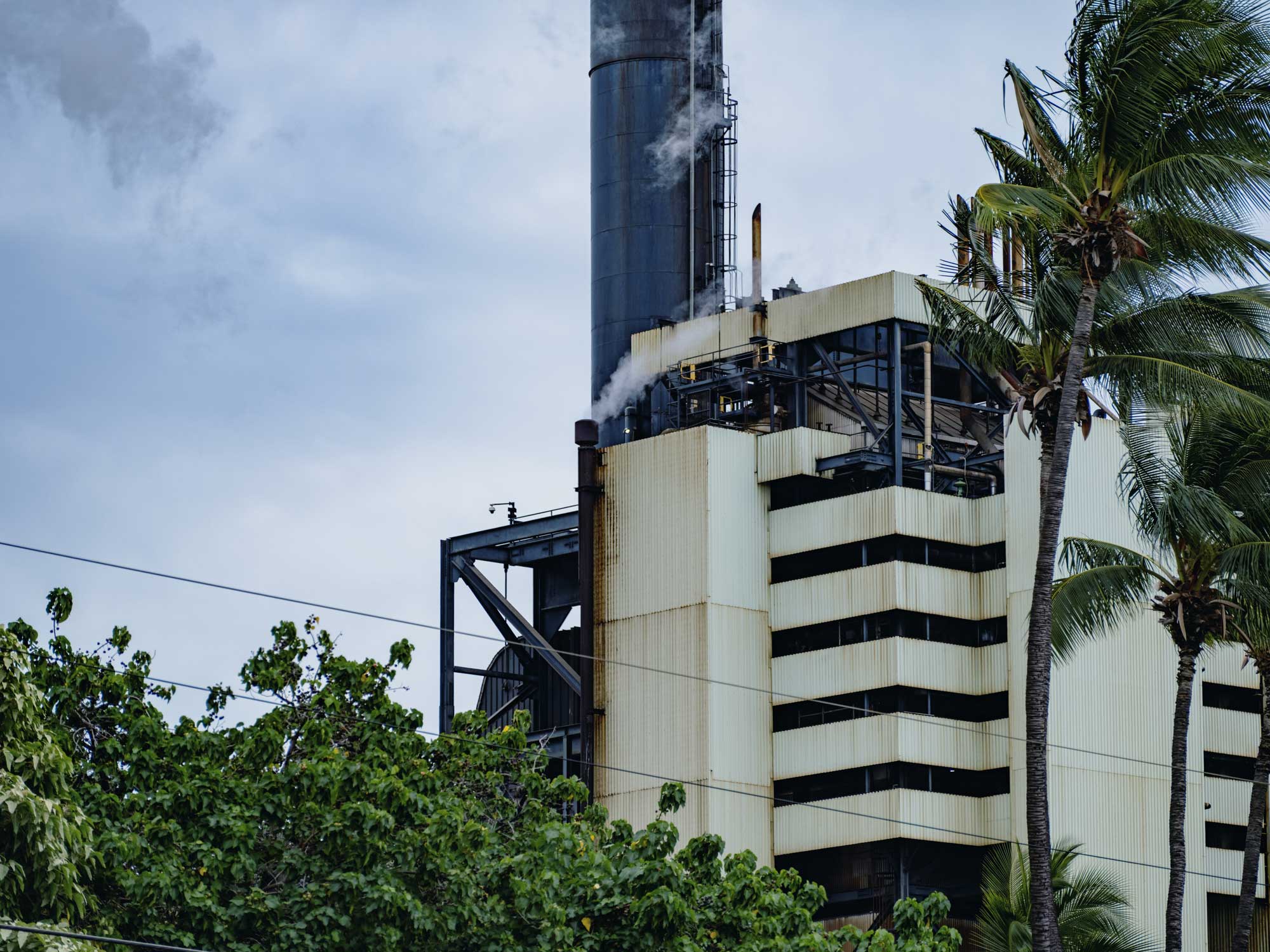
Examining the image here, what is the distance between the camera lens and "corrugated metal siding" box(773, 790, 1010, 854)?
7806 centimetres

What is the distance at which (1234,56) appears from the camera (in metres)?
40.5

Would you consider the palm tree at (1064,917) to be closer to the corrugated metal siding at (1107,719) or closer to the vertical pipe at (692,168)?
the corrugated metal siding at (1107,719)

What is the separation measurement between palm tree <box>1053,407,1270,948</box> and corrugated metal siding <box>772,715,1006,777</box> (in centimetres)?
3072

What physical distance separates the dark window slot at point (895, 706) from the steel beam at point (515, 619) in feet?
24.8

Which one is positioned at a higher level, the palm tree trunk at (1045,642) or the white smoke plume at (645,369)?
the white smoke plume at (645,369)

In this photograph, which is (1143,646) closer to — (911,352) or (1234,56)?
(911,352)

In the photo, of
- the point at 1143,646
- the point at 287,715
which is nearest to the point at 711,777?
the point at 1143,646

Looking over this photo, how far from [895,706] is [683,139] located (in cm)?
2669

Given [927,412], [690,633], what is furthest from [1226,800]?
[690,633]

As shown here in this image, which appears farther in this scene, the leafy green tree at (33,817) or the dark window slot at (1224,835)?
the dark window slot at (1224,835)

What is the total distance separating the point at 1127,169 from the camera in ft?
137

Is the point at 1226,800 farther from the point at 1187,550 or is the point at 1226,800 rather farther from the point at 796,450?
the point at 1187,550

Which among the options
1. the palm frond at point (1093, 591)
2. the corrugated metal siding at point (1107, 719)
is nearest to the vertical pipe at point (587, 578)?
the corrugated metal siding at point (1107, 719)

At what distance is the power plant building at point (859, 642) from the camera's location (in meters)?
78.1
